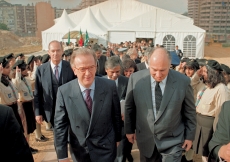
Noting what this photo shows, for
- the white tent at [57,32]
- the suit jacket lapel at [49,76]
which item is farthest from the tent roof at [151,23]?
the suit jacket lapel at [49,76]

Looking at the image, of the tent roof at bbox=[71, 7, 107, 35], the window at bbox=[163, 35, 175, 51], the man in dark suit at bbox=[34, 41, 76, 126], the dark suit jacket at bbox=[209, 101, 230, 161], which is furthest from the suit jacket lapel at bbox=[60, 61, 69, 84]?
the tent roof at bbox=[71, 7, 107, 35]

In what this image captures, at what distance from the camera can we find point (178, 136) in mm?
2770

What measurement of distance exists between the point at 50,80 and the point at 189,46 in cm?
2116

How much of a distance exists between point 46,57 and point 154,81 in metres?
4.10

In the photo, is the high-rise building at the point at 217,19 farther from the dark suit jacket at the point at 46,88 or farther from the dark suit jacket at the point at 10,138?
the dark suit jacket at the point at 10,138

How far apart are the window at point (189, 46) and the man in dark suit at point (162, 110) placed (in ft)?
69.3

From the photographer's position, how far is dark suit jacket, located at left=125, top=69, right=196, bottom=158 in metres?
2.66

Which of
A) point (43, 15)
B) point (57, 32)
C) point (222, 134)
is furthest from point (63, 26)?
point (43, 15)

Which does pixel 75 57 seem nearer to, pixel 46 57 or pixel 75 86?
pixel 75 86

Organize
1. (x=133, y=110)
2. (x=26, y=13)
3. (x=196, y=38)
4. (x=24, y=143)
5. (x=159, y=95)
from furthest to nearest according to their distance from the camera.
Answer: (x=26, y=13) → (x=196, y=38) → (x=133, y=110) → (x=159, y=95) → (x=24, y=143)

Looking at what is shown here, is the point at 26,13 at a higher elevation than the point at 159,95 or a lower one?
higher

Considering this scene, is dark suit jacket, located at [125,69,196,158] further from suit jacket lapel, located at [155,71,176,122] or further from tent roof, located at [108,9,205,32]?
tent roof, located at [108,9,205,32]

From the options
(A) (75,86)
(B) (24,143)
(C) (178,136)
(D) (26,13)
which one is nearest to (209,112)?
(C) (178,136)

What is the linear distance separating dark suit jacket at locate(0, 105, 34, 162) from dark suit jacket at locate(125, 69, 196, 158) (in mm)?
1653
